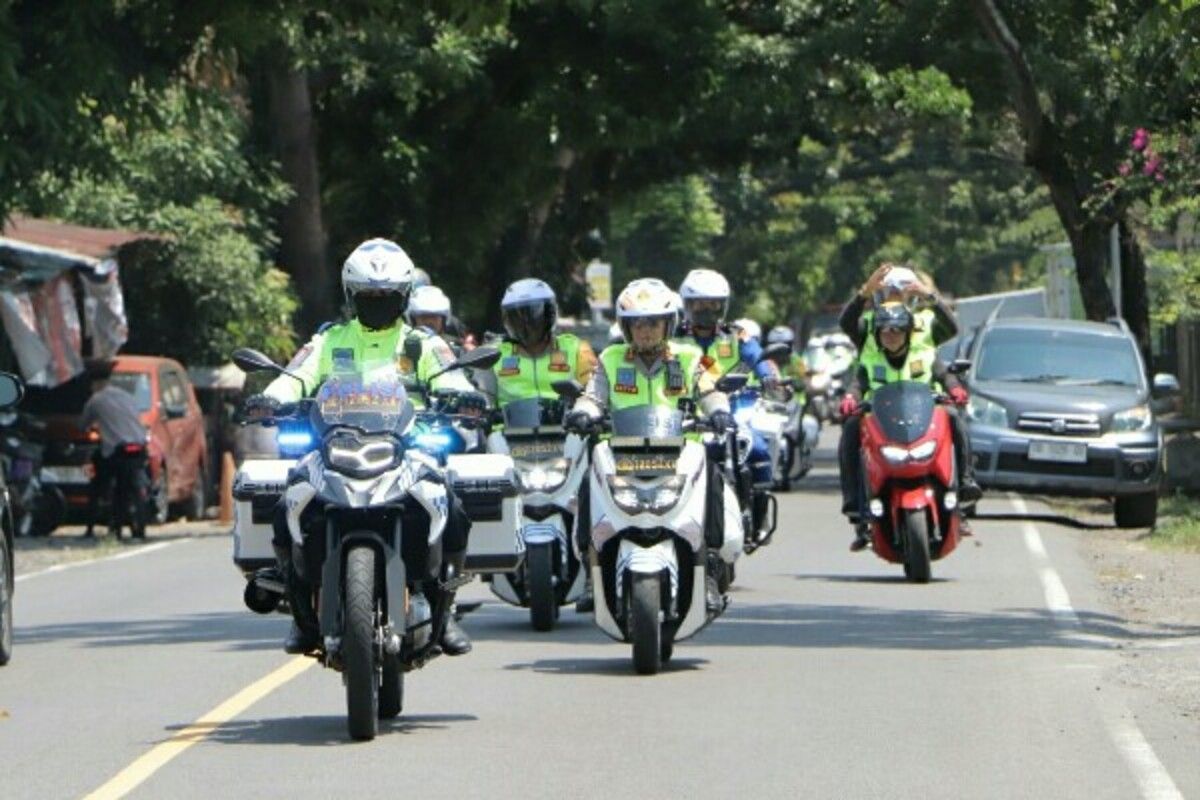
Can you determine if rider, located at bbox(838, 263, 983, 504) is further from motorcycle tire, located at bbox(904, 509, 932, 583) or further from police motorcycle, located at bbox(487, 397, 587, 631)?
police motorcycle, located at bbox(487, 397, 587, 631)

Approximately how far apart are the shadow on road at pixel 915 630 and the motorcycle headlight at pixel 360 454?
4.57m

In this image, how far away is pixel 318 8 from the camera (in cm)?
2373

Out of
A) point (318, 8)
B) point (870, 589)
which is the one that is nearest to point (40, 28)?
point (318, 8)

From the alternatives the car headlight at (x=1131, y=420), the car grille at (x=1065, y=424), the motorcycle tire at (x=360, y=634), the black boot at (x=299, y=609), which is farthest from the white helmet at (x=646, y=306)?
the car headlight at (x=1131, y=420)

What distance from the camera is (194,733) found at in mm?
11812

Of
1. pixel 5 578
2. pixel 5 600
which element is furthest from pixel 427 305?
pixel 5 600

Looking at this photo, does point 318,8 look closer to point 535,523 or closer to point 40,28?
point 40,28

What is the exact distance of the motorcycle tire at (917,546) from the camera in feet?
63.8

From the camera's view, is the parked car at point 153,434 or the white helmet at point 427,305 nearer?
the white helmet at point 427,305

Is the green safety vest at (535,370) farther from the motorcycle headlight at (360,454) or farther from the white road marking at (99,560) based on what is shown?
the white road marking at (99,560)

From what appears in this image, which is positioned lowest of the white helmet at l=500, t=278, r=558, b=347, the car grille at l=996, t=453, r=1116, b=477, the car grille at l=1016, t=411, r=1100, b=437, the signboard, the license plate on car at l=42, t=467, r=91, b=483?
the car grille at l=996, t=453, r=1116, b=477

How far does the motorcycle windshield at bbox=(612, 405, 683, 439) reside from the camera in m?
14.0

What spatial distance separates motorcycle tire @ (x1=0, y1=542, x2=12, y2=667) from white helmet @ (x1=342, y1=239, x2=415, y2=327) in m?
3.62

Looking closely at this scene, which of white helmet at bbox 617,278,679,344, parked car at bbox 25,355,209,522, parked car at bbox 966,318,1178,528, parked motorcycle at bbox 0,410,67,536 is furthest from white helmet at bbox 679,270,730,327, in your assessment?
parked car at bbox 25,355,209,522
